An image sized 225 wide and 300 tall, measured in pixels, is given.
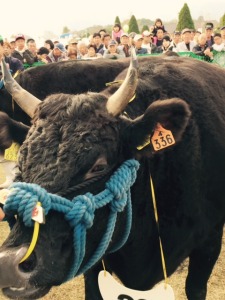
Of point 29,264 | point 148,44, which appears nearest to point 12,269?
point 29,264

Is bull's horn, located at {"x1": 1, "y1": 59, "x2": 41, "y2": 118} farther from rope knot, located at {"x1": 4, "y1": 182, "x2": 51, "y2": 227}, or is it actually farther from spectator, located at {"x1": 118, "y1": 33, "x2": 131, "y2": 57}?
spectator, located at {"x1": 118, "y1": 33, "x2": 131, "y2": 57}

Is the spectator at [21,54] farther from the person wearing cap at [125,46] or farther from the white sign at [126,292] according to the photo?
the white sign at [126,292]

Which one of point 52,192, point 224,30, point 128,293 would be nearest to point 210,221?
point 128,293

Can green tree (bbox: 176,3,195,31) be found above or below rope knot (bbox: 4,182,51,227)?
below

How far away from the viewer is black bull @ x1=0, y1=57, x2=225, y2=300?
6.33 feet

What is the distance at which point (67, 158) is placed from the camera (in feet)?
6.54

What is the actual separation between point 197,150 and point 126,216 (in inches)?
33.2

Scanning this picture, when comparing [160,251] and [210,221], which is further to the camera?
[210,221]

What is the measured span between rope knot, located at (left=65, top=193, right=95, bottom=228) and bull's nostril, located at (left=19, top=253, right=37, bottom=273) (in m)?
0.25

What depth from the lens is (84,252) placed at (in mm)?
2053

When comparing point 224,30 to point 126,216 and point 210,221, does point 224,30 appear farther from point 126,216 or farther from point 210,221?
point 126,216

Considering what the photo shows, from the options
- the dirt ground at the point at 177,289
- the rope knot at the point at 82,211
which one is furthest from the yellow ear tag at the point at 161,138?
the dirt ground at the point at 177,289

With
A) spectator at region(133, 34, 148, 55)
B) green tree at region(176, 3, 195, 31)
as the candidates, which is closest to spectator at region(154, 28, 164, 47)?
spectator at region(133, 34, 148, 55)

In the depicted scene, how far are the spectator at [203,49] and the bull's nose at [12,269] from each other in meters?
8.61
